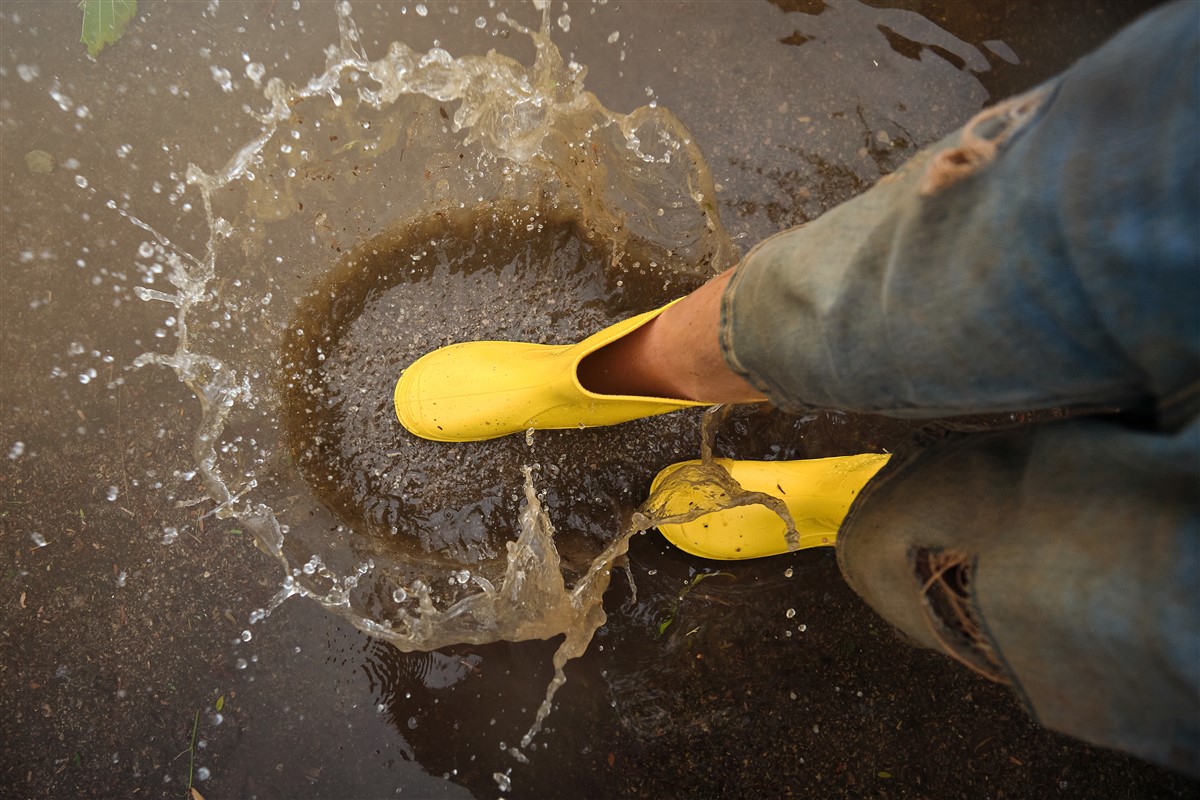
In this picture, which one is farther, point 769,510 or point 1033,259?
point 769,510

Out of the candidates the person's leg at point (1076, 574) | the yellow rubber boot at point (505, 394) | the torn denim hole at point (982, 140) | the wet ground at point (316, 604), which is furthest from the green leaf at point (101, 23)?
the person's leg at point (1076, 574)

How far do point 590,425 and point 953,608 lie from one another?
0.87 metres

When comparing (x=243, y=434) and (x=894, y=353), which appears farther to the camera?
(x=243, y=434)

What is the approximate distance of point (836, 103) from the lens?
184 cm

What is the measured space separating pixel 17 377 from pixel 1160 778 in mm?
2767

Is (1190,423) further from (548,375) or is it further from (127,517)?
(127,517)

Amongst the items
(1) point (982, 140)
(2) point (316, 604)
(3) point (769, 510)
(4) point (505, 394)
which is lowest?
A: (2) point (316, 604)

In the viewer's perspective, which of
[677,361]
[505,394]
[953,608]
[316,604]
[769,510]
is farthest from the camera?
[316,604]

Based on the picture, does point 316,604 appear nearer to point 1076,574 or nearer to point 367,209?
point 367,209

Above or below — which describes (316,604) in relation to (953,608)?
below

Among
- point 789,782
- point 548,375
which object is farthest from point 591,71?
point 789,782

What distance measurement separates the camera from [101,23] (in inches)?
70.3

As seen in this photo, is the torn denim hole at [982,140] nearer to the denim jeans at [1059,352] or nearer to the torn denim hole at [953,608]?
the denim jeans at [1059,352]

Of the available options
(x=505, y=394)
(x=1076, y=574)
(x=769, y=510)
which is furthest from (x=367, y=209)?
(x=1076, y=574)
